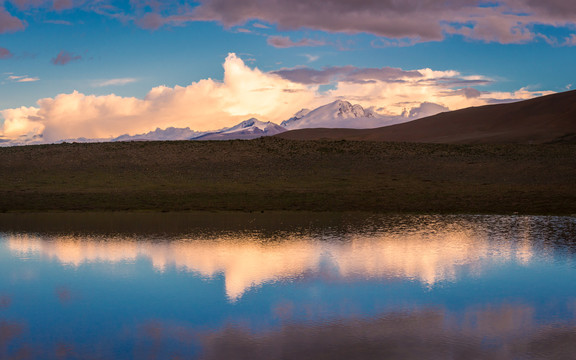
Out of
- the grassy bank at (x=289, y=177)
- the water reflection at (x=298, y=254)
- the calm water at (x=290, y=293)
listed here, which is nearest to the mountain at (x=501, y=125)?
the grassy bank at (x=289, y=177)

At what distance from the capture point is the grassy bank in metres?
38.4

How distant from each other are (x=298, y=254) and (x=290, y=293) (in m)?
5.57

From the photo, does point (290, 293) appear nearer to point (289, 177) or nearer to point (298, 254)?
point (298, 254)

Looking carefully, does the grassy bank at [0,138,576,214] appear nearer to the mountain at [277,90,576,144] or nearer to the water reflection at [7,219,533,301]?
the water reflection at [7,219,533,301]

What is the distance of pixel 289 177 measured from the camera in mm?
50938

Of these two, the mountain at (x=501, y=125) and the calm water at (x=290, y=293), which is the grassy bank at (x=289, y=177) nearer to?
the calm water at (x=290, y=293)

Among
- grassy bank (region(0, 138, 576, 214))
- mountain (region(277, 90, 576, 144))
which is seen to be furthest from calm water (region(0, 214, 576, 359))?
mountain (region(277, 90, 576, 144))

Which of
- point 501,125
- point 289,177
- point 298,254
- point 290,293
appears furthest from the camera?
point 501,125

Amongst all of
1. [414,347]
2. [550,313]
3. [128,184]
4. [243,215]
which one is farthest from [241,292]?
[128,184]

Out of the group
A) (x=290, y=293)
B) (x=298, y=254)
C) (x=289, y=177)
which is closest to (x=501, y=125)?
(x=289, y=177)

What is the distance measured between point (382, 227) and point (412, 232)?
201 cm

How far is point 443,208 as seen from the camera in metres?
36.0

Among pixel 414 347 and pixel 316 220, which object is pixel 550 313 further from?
pixel 316 220

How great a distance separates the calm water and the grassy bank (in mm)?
10774
